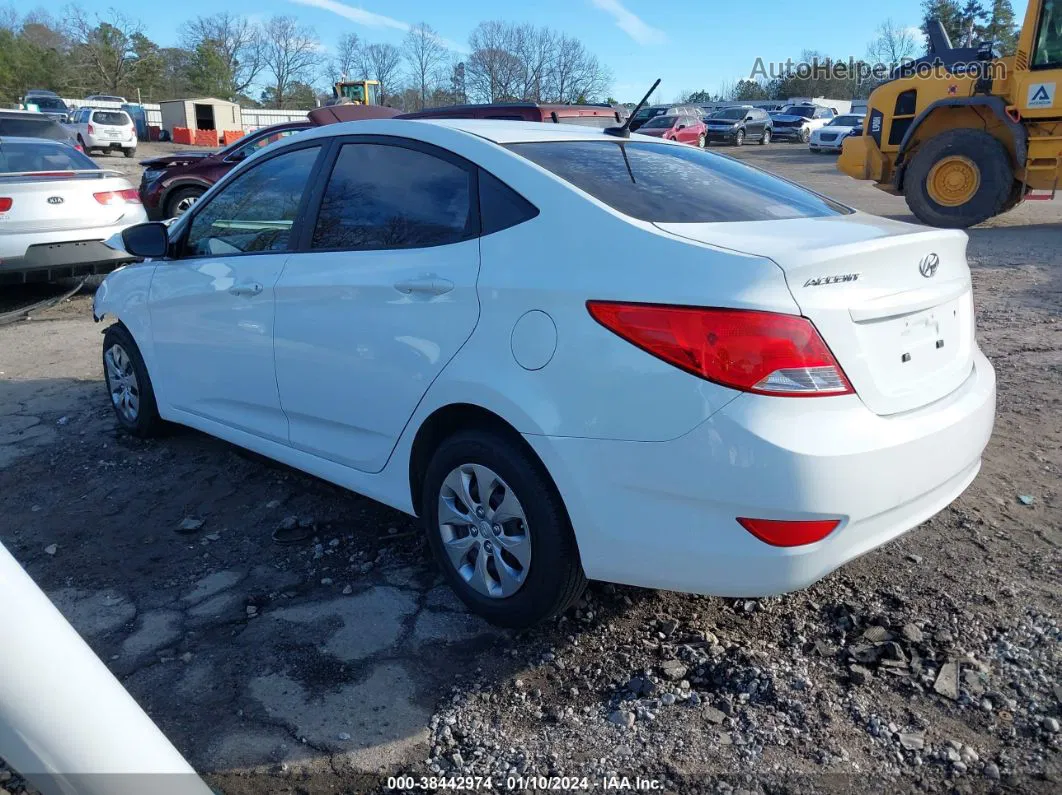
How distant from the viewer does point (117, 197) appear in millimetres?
8672

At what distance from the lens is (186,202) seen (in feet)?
39.0

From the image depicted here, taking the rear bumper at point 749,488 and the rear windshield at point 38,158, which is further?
the rear windshield at point 38,158

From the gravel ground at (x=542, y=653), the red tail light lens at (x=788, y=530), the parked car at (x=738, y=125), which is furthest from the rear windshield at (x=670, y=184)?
the parked car at (x=738, y=125)

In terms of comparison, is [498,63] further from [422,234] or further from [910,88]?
[422,234]

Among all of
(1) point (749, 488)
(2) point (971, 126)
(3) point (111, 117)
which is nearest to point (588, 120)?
(2) point (971, 126)

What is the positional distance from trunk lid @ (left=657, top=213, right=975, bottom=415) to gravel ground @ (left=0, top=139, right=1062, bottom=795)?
0.77m

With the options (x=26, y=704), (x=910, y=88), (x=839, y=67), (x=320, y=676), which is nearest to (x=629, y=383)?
(x=320, y=676)

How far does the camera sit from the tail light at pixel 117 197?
8.48 metres

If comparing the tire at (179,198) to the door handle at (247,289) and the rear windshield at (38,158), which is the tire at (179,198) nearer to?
the rear windshield at (38,158)

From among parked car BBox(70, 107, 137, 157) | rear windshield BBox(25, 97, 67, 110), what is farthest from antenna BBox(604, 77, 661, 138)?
rear windshield BBox(25, 97, 67, 110)

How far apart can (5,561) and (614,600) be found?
1997 millimetres

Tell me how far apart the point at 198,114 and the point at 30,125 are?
141 ft

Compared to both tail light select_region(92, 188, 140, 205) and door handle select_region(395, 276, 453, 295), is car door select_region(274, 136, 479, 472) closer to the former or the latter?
door handle select_region(395, 276, 453, 295)

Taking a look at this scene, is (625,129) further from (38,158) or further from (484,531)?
(38,158)
